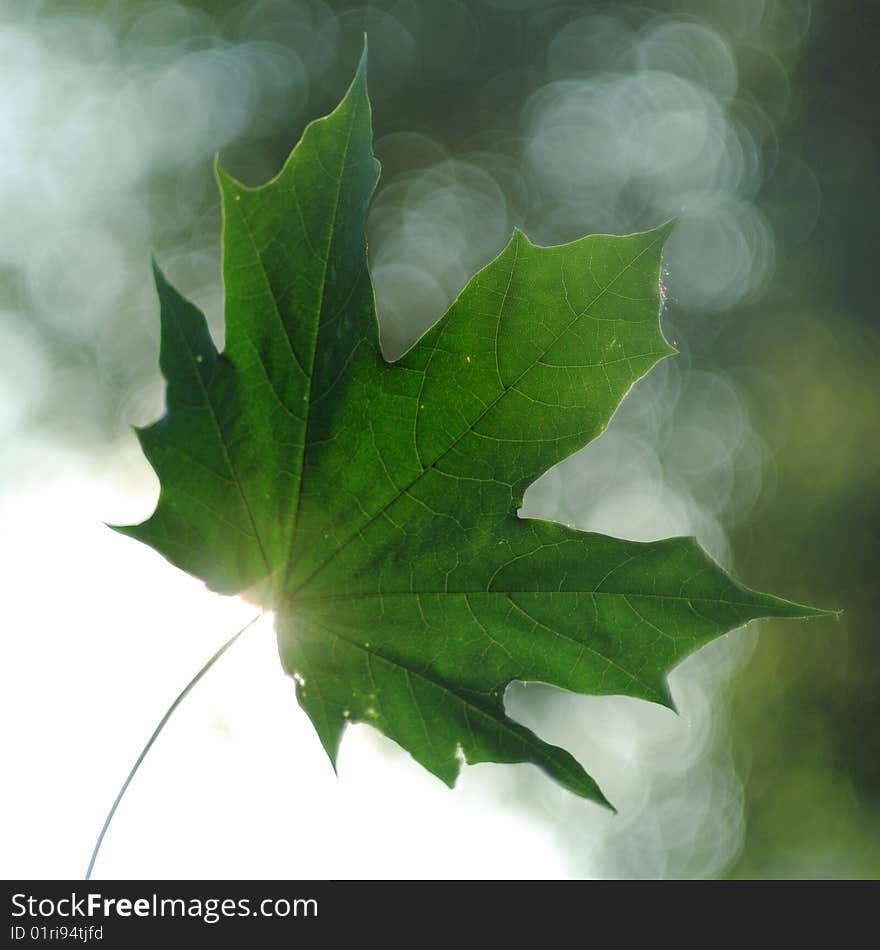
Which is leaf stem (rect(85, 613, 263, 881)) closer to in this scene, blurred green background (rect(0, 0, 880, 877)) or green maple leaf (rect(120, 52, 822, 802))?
green maple leaf (rect(120, 52, 822, 802))

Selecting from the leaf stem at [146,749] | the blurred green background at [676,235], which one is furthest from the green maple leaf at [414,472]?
the blurred green background at [676,235]

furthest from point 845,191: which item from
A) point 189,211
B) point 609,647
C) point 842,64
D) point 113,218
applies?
point 609,647

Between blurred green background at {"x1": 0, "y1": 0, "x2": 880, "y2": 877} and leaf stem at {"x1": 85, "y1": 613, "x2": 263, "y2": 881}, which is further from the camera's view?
blurred green background at {"x1": 0, "y1": 0, "x2": 880, "y2": 877}

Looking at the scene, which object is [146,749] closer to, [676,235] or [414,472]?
[414,472]

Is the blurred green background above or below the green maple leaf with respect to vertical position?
above

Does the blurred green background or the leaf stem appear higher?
the blurred green background

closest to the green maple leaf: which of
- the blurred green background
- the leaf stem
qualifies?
the leaf stem

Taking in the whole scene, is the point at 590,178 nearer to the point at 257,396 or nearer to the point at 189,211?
the point at 189,211

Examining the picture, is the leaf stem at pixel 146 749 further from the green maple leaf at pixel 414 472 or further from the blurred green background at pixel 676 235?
the blurred green background at pixel 676 235
